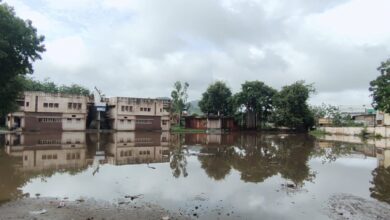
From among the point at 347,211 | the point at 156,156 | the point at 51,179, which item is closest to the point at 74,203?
the point at 51,179

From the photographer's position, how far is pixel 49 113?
Result: 4559 cm

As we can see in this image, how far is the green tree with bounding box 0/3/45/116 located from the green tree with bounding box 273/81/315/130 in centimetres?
4640

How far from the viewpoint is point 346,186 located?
37.8ft

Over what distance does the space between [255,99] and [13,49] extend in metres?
48.7

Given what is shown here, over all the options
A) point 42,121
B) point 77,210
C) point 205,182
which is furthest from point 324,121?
point 77,210

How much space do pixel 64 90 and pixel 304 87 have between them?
5018cm

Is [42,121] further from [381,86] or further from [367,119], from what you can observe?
[367,119]

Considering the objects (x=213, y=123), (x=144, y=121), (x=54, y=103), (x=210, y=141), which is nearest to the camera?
(x=210, y=141)

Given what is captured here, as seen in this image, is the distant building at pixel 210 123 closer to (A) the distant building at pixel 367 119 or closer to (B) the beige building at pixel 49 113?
(B) the beige building at pixel 49 113

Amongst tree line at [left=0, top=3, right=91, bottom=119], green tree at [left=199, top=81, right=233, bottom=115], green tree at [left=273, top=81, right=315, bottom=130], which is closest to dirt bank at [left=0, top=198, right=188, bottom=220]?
tree line at [left=0, top=3, right=91, bottom=119]

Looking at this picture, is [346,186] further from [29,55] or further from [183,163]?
[29,55]

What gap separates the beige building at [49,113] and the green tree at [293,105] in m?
33.0

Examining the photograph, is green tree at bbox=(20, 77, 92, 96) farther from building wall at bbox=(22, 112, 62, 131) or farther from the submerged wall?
the submerged wall

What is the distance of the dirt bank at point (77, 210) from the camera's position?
7.05m
